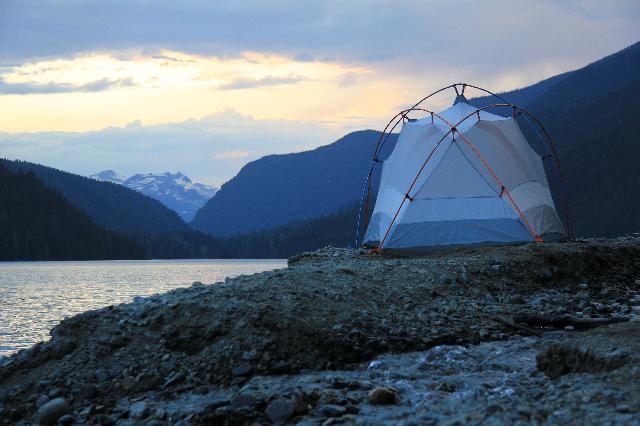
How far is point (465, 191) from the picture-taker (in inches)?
944

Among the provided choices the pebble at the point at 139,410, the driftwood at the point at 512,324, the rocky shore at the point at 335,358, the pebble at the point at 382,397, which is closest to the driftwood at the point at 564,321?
the rocky shore at the point at 335,358

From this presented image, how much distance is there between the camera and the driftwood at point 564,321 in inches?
542

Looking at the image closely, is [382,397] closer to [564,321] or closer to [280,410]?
[280,410]

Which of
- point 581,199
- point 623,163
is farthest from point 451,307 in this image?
point 623,163

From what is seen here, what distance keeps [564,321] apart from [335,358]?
5211 millimetres

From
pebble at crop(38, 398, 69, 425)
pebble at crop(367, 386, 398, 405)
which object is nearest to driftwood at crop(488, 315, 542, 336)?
pebble at crop(367, 386, 398, 405)

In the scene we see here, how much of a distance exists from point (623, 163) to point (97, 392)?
483 feet

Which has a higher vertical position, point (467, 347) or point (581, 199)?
point (581, 199)

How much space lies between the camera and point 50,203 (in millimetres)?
160500

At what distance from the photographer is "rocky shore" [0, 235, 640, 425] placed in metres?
8.89

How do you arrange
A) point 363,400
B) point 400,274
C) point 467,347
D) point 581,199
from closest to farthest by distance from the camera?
1. point 363,400
2. point 467,347
3. point 400,274
4. point 581,199

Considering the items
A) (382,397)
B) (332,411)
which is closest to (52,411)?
(332,411)

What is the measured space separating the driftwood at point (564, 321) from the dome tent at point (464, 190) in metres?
9.28

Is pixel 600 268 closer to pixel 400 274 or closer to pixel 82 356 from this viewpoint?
pixel 400 274
